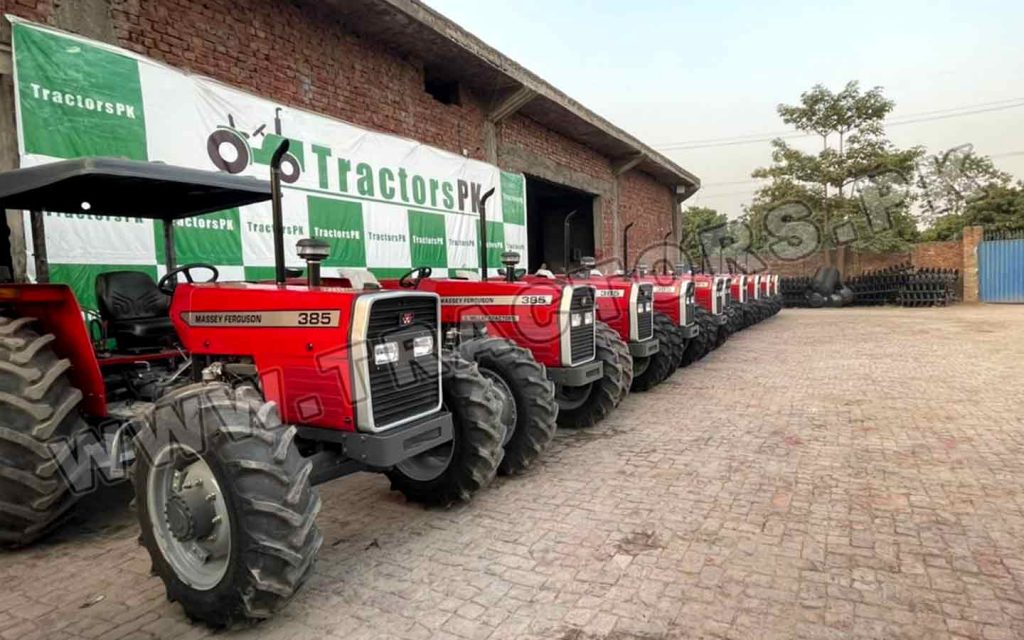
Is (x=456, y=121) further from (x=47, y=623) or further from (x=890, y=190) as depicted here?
(x=890, y=190)

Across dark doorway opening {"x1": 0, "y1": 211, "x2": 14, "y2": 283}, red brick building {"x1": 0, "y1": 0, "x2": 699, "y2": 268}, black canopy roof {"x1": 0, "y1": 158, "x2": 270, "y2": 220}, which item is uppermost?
red brick building {"x1": 0, "y1": 0, "x2": 699, "y2": 268}

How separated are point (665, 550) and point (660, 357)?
459 centimetres

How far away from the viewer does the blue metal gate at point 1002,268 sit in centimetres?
2247

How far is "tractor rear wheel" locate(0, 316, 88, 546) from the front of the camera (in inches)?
117

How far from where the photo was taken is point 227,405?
8.27ft

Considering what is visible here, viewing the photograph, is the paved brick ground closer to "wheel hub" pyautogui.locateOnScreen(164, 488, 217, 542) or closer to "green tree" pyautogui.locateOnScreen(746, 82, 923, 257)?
"wheel hub" pyautogui.locateOnScreen(164, 488, 217, 542)

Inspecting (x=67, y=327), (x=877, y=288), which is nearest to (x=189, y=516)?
(x=67, y=327)

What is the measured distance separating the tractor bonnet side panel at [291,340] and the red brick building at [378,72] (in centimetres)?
309

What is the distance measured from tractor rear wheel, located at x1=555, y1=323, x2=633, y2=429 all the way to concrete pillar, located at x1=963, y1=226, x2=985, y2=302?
23721mm

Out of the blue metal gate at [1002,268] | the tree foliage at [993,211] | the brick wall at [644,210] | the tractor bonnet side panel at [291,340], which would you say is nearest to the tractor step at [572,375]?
the tractor bonnet side panel at [291,340]

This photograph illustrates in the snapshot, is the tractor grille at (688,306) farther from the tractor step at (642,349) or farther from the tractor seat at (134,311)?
the tractor seat at (134,311)

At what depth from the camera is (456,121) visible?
10.1 meters

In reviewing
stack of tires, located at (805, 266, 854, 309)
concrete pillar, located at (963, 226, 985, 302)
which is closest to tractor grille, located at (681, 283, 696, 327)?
stack of tires, located at (805, 266, 854, 309)

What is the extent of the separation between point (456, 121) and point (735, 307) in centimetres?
687
